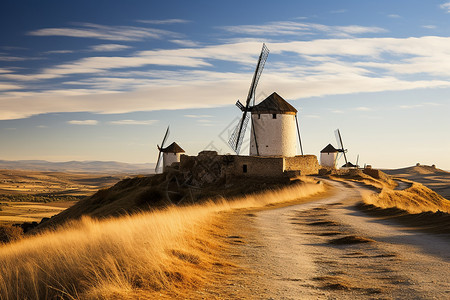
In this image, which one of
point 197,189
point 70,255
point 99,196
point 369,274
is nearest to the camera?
point 70,255

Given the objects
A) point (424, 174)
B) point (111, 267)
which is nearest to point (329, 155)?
point (111, 267)

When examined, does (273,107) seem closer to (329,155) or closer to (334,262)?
(329,155)

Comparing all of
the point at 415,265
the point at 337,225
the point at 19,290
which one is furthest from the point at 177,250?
the point at 337,225

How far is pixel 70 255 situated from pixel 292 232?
29.1 feet

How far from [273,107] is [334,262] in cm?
4401

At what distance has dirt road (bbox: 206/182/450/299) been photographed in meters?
7.11

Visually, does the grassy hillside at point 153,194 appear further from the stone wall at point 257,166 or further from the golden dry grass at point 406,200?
the golden dry grass at point 406,200

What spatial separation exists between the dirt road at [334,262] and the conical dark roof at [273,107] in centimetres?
3605

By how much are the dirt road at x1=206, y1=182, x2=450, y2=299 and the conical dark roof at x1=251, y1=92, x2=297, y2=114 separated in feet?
118

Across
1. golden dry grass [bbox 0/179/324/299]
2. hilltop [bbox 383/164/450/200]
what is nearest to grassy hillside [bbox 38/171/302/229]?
golden dry grass [bbox 0/179/324/299]

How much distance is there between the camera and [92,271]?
6.99 metres

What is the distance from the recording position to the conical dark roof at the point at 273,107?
52.9m

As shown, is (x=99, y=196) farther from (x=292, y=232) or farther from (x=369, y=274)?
(x=369, y=274)

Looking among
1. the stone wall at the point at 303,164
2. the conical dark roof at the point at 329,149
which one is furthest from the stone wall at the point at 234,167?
the conical dark roof at the point at 329,149
